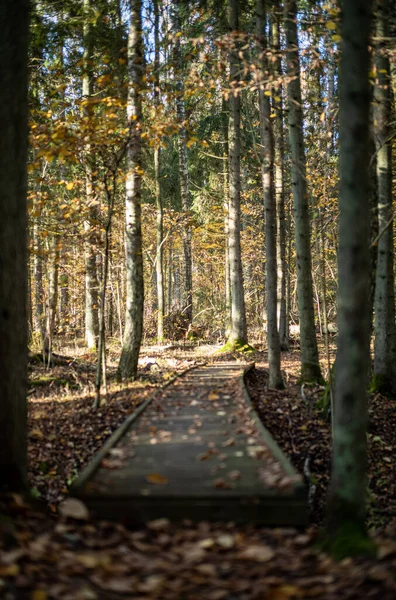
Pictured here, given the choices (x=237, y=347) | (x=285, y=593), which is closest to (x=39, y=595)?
(x=285, y=593)

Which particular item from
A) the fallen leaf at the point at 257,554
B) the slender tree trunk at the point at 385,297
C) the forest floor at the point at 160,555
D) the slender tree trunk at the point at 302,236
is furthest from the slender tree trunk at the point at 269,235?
the fallen leaf at the point at 257,554

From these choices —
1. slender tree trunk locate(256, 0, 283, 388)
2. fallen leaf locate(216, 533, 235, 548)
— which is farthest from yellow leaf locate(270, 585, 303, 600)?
slender tree trunk locate(256, 0, 283, 388)

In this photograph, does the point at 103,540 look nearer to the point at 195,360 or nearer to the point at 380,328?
the point at 380,328

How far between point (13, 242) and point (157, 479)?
2659 millimetres

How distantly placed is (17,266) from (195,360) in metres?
11.1

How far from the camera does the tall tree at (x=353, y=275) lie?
4.23m

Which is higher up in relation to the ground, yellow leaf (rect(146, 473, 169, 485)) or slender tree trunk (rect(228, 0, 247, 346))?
slender tree trunk (rect(228, 0, 247, 346))

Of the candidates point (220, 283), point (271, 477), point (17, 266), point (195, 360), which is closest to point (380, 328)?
point (195, 360)

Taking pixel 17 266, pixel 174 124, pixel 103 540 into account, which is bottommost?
pixel 103 540

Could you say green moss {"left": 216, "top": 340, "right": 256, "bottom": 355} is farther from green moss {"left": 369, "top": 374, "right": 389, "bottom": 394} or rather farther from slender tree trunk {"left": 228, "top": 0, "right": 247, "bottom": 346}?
green moss {"left": 369, "top": 374, "right": 389, "bottom": 394}

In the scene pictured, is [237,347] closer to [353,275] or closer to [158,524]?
[158,524]

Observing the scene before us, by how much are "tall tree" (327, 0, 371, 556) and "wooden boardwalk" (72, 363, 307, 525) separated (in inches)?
20.7

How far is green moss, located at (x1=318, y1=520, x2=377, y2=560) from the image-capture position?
4.00 metres

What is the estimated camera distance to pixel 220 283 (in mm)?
38031
